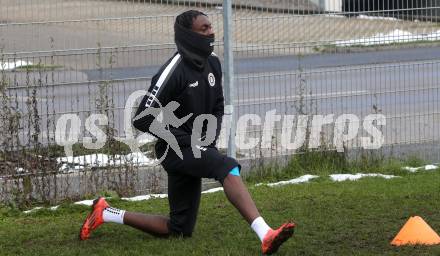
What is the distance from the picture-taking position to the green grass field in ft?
24.0

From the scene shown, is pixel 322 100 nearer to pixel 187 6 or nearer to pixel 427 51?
pixel 427 51

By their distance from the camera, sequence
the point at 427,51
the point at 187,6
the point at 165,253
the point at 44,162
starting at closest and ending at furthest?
the point at 165,253, the point at 44,162, the point at 187,6, the point at 427,51

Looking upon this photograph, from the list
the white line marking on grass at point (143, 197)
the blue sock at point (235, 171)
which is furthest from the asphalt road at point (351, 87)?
the blue sock at point (235, 171)

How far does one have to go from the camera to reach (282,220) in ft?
27.8

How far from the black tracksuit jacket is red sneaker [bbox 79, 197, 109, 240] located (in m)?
0.92

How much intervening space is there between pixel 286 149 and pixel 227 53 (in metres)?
1.48

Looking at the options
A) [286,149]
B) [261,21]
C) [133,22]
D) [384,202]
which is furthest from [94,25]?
[384,202]

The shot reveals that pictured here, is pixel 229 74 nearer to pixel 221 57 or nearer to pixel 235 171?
pixel 221 57

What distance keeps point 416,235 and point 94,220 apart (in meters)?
2.59

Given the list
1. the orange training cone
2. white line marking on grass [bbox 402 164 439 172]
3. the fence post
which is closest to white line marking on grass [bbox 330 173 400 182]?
white line marking on grass [bbox 402 164 439 172]

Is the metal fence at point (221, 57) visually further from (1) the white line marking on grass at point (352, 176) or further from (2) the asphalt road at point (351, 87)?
(1) the white line marking on grass at point (352, 176)

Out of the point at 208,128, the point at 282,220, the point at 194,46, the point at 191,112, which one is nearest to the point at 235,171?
the point at 208,128

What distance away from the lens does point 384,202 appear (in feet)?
30.0

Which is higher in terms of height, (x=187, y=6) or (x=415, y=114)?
(x=187, y=6)
